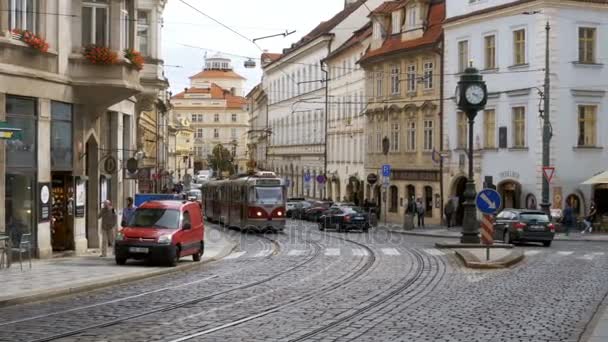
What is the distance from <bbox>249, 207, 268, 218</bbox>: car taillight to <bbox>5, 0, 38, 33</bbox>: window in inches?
805

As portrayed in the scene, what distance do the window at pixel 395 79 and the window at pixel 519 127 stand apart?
12242 millimetres

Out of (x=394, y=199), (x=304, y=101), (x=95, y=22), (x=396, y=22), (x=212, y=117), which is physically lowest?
(x=394, y=199)

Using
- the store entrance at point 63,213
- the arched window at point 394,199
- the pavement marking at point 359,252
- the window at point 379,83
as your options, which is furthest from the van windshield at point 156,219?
the window at point 379,83

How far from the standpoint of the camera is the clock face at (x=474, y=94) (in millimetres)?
31984

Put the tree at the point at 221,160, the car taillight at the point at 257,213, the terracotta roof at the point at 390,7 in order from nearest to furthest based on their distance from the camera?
1. the car taillight at the point at 257,213
2. the terracotta roof at the point at 390,7
3. the tree at the point at 221,160

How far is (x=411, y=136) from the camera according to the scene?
58.8m

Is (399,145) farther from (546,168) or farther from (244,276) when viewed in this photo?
(244,276)

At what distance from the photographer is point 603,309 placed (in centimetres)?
1630

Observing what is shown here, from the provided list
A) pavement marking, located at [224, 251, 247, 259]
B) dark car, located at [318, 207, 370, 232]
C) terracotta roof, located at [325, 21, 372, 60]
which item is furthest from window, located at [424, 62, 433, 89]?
pavement marking, located at [224, 251, 247, 259]

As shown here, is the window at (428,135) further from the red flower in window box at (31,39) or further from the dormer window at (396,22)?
the red flower in window box at (31,39)

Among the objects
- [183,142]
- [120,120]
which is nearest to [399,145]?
[120,120]

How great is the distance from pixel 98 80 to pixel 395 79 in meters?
34.5

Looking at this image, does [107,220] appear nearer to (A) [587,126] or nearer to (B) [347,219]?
(B) [347,219]

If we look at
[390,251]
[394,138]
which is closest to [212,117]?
[394,138]
